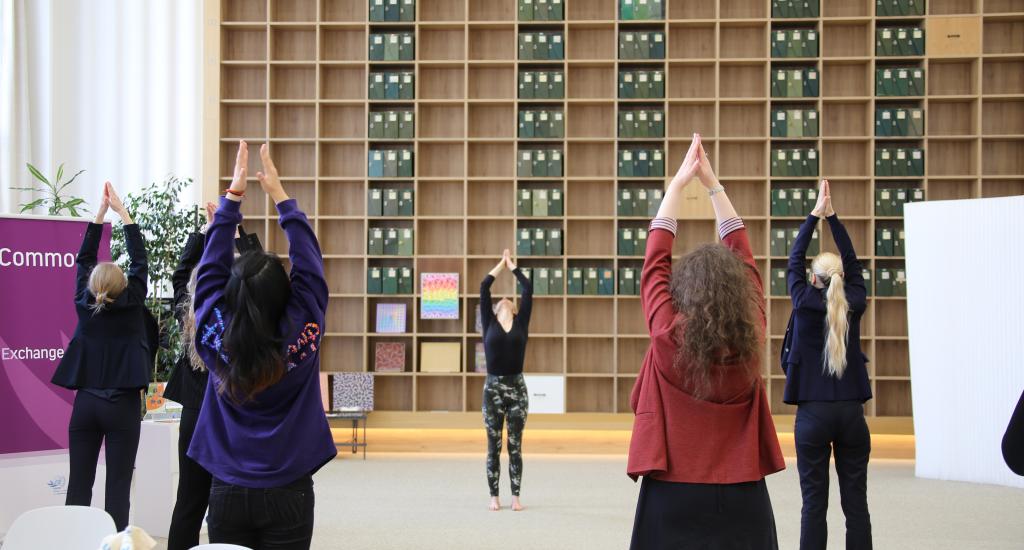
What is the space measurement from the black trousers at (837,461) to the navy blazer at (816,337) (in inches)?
2.3

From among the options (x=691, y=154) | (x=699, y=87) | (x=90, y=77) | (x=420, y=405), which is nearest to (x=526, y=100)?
(x=699, y=87)

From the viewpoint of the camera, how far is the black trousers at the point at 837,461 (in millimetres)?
3314

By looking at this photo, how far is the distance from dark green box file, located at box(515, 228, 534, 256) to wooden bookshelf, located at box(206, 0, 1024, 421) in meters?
0.17

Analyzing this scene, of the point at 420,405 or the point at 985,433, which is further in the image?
the point at 420,405

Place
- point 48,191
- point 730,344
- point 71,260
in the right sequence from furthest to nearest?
point 48,191
point 71,260
point 730,344

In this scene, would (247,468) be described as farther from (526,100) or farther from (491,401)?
(526,100)

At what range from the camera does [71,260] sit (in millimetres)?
4629

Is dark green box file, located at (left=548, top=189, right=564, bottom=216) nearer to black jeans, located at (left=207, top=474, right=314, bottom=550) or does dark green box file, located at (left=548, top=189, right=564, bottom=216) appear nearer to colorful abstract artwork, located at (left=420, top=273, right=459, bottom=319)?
colorful abstract artwork, located at (left=420, top=273, right=459, bottom=319)

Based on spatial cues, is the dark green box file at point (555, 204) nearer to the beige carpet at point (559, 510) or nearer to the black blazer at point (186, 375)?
the beige carpet at point (559, 510)

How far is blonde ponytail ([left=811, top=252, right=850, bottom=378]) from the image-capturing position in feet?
10.8

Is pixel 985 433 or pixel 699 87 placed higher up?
pixel 699 87

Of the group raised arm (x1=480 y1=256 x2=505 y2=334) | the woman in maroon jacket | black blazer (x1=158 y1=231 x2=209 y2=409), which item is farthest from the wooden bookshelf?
the woman in maroon jacket

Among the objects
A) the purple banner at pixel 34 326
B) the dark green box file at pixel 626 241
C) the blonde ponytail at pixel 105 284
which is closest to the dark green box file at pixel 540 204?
the dark green box file at pixel 626 241

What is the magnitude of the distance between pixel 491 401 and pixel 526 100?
370 centimetres
